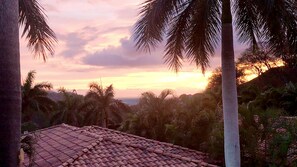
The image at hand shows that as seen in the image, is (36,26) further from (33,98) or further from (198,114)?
(33,98)

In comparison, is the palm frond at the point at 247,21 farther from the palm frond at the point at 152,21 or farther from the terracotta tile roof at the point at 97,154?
the terracotta tile roof at the point at 97,154

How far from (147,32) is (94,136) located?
5073mm

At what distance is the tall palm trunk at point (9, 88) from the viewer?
4.64 m

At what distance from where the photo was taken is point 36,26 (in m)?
9.34

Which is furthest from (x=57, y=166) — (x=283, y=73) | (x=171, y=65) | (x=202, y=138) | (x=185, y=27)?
(x=283, y=73)

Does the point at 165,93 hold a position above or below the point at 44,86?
below

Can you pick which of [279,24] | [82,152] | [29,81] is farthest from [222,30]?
[29,81]

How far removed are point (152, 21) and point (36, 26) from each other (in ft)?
9.66

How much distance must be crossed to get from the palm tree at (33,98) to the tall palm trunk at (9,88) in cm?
3119

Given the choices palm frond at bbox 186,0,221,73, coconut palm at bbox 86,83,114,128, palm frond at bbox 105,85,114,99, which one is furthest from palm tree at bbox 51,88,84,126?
palm frond at bbox 186,0,221,73

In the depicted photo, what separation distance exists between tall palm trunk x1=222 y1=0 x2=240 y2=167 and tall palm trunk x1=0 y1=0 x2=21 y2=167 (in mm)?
7083

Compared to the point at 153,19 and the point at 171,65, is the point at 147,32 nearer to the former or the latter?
the point at 153,19

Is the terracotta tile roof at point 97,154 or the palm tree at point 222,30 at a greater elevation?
the palm tree at point 222,30

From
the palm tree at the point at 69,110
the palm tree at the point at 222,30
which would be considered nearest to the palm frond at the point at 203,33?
the palm tree at the point at 222,30
